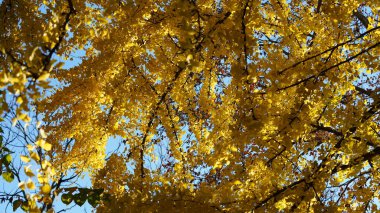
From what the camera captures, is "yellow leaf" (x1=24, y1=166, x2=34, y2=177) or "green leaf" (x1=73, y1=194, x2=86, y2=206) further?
"green leaf" (x1=73, y1=194, x2=86, y2=206)

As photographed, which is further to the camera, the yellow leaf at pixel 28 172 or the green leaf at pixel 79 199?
the green leaf at pixel 79 199

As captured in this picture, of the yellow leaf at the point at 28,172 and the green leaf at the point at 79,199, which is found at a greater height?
the green leaf at the point at 79,199

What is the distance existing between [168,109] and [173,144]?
1.47 feet

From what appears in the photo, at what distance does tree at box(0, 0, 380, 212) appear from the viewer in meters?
2.77

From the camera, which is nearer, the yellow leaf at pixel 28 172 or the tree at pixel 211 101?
the yellow leaf at pixel 28 172

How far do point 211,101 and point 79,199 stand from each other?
275cm

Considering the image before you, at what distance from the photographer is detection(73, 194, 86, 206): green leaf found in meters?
2.53

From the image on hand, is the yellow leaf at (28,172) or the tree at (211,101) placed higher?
the tree at (211,101)

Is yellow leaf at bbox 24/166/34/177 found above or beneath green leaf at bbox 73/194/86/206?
beneath

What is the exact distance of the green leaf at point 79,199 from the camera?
99.8 inches

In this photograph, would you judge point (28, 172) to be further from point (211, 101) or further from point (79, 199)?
point (211, 101)

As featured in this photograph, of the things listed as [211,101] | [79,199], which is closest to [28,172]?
[79,199]

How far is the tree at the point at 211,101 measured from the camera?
9.09 feet

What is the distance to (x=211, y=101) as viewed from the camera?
5.02 metres
